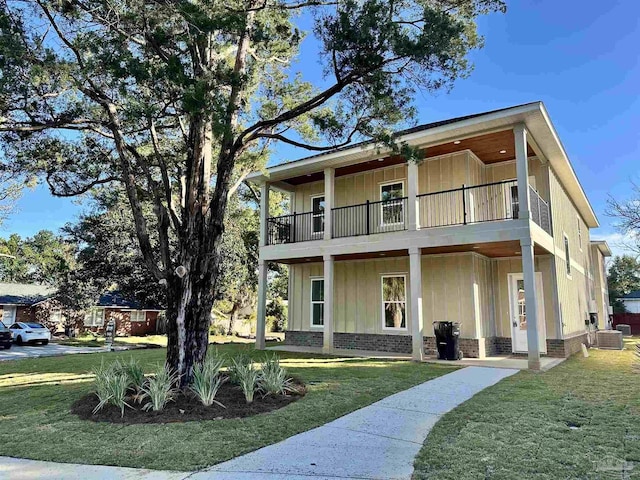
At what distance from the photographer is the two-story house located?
11109 millimetres

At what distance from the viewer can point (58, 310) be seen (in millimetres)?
28281

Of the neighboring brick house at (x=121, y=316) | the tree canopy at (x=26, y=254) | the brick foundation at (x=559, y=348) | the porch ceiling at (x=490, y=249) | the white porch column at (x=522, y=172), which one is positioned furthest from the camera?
the tree canopy at (x=26, y=254)

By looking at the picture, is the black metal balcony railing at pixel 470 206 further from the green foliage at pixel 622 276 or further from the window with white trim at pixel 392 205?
the green foliage at pixel 622 276

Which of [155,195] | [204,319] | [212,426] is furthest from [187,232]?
[212,426]

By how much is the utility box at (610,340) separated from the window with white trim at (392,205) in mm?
9175

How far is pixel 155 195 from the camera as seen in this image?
778 centimetres

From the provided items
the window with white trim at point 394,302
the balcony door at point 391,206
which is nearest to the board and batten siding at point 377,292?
the window with white trim at point 394,302

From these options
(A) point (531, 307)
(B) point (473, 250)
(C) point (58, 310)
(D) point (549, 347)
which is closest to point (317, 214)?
(B) point (473, 250)

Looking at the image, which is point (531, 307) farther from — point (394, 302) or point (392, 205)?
point (392, 205)

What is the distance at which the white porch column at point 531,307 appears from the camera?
31.3 ft

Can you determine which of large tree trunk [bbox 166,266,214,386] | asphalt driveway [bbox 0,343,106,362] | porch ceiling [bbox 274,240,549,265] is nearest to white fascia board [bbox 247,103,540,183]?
porch ceiling [bbox 274,240,549,265]

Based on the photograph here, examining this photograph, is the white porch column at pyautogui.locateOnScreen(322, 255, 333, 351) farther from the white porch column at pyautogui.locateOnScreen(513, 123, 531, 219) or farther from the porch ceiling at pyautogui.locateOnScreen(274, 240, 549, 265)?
the white porch column at pyautogui.locateOnScreen(513, 123, 531, 219)

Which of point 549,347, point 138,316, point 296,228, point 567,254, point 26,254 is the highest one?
point 26,254

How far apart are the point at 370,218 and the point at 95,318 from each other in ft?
76.8
